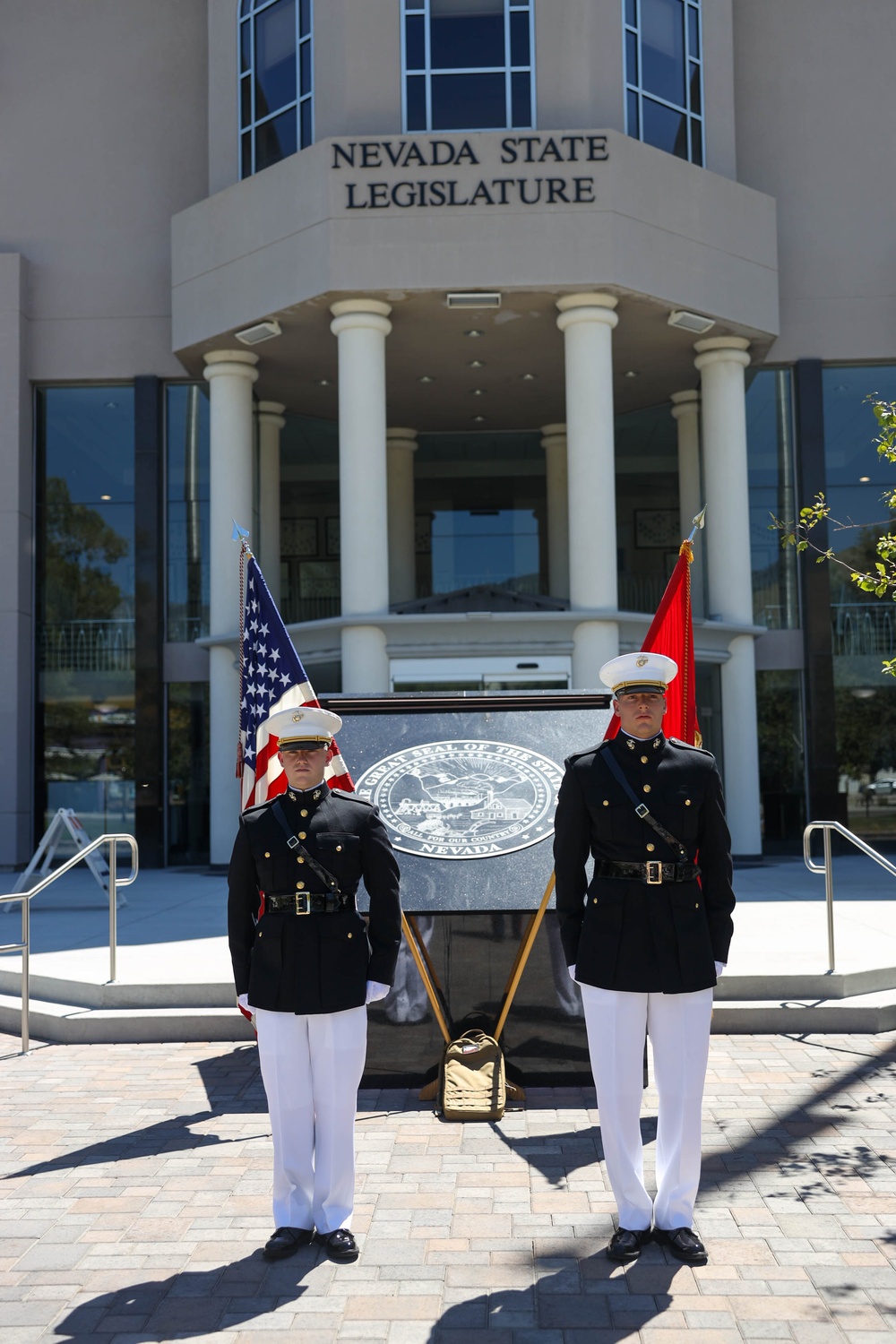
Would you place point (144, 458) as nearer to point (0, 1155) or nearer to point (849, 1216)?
point (0, 1155)

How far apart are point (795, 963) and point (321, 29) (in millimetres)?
15516

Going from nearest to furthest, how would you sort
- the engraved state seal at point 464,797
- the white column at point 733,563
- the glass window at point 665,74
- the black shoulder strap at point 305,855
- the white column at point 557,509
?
the black shoulder strap at point 305,855 < the engraved state seal at point 464,797 < the glass window at point 665,74 < the white column at point 733,563 < the white column at point 557,509

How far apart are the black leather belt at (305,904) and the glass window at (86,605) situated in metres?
16.9

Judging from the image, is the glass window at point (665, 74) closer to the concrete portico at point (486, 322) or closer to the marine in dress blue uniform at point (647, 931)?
the concrete portico at point (486, 322)

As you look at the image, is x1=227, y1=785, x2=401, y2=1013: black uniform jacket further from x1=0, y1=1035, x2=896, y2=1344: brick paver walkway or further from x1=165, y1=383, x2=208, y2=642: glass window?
x1=165, y1=383, x2=208, y2=642: glass window

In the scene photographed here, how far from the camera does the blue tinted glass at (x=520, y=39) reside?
18000 mm

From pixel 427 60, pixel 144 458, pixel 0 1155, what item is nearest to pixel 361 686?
pixel 144 458

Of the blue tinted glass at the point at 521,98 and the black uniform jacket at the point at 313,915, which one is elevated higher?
the blue tinted glass at the point at 521,98

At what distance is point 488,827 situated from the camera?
23.3ft

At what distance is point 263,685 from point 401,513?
654 inches

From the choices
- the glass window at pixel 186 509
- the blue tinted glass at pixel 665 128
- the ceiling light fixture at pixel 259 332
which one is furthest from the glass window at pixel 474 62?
the glass window at pixel 186 509

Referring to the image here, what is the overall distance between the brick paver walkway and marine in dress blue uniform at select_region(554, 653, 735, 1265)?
1.10ft

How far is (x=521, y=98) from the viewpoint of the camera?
59.2 feet

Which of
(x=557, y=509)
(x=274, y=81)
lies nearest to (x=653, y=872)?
(x=274, y=81)
